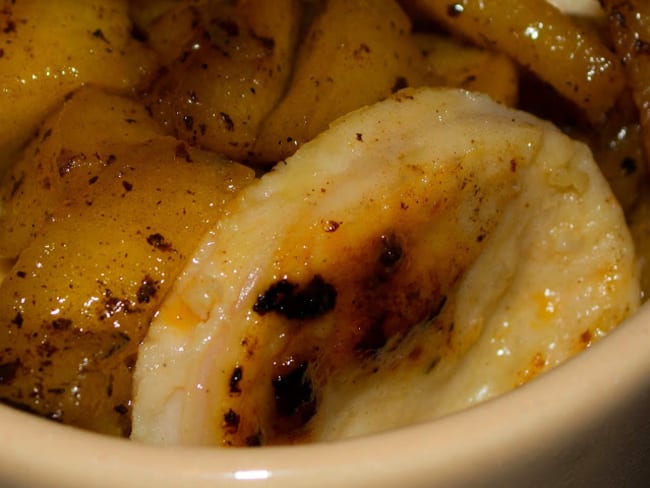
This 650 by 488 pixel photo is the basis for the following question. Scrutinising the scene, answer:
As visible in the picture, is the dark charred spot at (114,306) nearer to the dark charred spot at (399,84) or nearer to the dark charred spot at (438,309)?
the dark charred spot at (438,309)

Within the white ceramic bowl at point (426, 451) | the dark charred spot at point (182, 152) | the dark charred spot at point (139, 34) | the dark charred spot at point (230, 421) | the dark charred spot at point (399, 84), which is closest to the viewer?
the white ceramic bowl at point (426, 451)

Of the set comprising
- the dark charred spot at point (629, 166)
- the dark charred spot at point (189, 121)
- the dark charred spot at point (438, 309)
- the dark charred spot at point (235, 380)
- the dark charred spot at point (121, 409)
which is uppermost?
the dark charred spot at point (629, 166)

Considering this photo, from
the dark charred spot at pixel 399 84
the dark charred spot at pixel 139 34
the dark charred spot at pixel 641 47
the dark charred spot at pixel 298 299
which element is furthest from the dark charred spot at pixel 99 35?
the dark charred spot at pixel 641 47

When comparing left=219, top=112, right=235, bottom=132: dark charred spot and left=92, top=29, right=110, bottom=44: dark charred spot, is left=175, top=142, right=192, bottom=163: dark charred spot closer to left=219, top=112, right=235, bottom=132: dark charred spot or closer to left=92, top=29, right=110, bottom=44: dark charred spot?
left=219, top=112, right=235, bottom=132: dark charred spot

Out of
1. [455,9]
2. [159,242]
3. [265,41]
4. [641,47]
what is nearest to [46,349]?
[159,242]

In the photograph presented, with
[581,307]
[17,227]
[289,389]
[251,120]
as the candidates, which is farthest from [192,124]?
[581,307]

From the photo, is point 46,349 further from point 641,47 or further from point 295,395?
point 641,47

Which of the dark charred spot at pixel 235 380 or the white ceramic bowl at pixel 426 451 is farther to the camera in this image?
the dark charred spot at pixel 235 380
